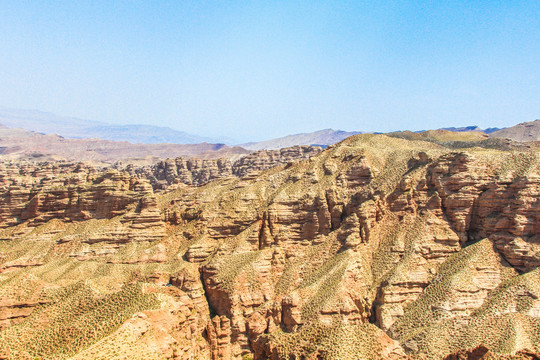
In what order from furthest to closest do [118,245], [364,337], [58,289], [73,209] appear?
[73,209]
[118,245]
[58,289]
[364,337]

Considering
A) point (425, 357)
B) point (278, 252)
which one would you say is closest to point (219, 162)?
point (278, 252)

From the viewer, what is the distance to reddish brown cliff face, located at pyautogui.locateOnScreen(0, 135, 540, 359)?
41.5 meters

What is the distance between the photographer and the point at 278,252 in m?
65.5

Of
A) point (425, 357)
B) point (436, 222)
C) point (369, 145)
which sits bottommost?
point (425, 357)

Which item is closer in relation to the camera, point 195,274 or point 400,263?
point 400,263

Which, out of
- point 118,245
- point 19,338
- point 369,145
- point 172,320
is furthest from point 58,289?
point 369,145

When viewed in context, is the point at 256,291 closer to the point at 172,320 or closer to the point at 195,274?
the point at 195,274

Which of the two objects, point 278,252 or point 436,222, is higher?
point 436,222

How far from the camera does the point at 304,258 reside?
6550 centimetres

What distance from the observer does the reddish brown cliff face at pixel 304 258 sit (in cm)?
4153

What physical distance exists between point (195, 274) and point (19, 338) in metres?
27.9

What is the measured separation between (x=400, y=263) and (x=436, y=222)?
8.36 metres

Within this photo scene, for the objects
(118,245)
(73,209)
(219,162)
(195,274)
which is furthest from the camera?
(219,162)

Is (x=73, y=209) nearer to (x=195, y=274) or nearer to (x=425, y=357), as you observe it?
(x=195, y=274)
